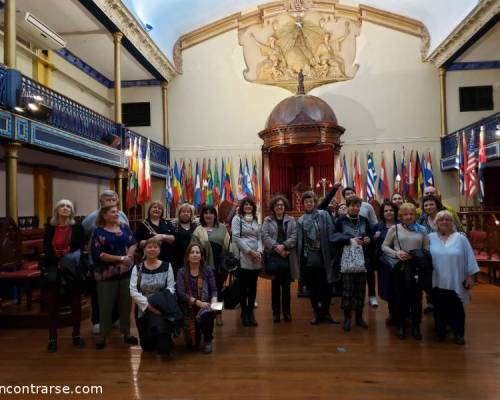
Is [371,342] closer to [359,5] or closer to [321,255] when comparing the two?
[321,255]

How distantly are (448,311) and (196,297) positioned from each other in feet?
7.60

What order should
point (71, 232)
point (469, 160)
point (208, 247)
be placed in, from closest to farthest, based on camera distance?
point (71, 232)
point (208, 247)
point (469, 160)

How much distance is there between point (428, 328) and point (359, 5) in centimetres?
1134

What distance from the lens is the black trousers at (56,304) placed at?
11.7 feet

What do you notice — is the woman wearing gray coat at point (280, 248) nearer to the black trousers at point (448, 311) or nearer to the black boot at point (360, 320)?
the black boot at point (360, 320)

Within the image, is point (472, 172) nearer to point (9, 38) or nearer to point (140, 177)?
point (140, 177)

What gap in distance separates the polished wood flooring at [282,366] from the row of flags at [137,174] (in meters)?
6.13

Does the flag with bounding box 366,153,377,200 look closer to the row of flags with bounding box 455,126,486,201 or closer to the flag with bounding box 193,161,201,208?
the row of flags with bounding box 455,126,486,201

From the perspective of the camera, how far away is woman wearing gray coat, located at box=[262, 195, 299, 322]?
163 inches

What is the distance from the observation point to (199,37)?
1299 centimetres

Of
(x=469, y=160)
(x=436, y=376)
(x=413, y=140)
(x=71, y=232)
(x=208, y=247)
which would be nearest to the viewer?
(x=436, y=376)

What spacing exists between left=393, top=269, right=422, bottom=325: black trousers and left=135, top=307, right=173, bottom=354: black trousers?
7.05 ft

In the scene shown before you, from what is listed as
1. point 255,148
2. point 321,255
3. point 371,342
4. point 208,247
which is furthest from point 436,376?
point 255,148

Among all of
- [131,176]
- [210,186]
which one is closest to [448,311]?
[131,176]
